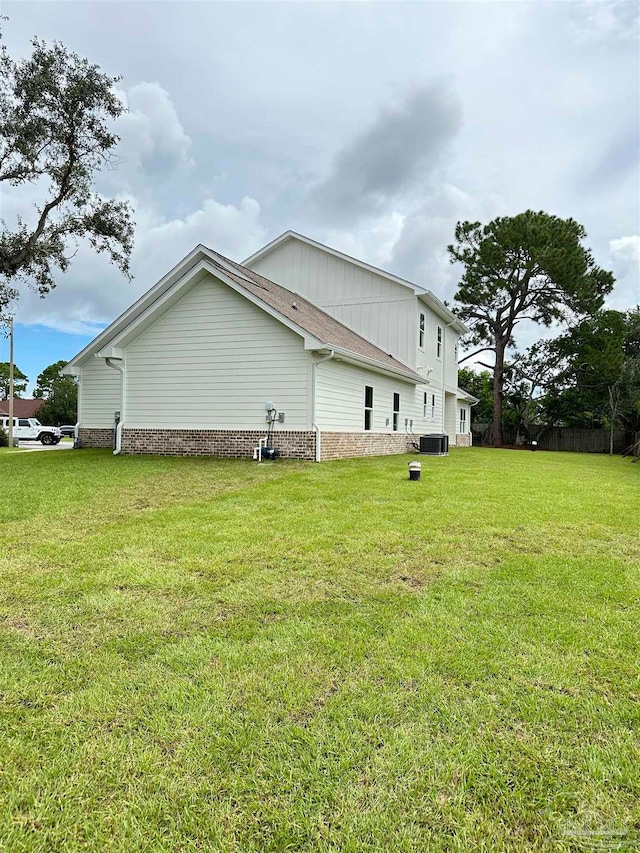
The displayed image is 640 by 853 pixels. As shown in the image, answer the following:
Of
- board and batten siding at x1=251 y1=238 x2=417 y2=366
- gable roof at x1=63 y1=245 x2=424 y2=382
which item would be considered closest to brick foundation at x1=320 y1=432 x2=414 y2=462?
gable roof at x1=63 y1=245 x2=424 y2=382

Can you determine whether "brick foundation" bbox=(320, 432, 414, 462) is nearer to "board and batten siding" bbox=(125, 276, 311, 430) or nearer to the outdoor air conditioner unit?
the outdoor air conditioner unit

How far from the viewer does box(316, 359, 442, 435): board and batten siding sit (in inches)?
461

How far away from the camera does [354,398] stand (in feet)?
43.8

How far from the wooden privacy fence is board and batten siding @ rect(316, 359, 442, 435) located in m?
14.1

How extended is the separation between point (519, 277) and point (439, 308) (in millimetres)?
9493

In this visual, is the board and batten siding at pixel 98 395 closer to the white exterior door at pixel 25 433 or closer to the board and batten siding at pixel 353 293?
the board and batten siding at pixel 353 293

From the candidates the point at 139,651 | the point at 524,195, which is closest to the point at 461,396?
the point at 524,195

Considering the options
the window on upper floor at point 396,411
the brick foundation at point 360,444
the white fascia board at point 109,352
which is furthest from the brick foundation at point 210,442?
the window on upper floor at point 396,411

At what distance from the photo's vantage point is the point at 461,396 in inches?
981

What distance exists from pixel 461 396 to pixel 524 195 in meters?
10.6

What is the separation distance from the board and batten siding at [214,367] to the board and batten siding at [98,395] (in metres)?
2.56

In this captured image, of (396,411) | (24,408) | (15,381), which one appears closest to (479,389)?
(396,411)

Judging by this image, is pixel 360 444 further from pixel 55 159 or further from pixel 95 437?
pixel 55 159

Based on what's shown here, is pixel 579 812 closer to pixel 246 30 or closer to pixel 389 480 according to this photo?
pixel 389 480
